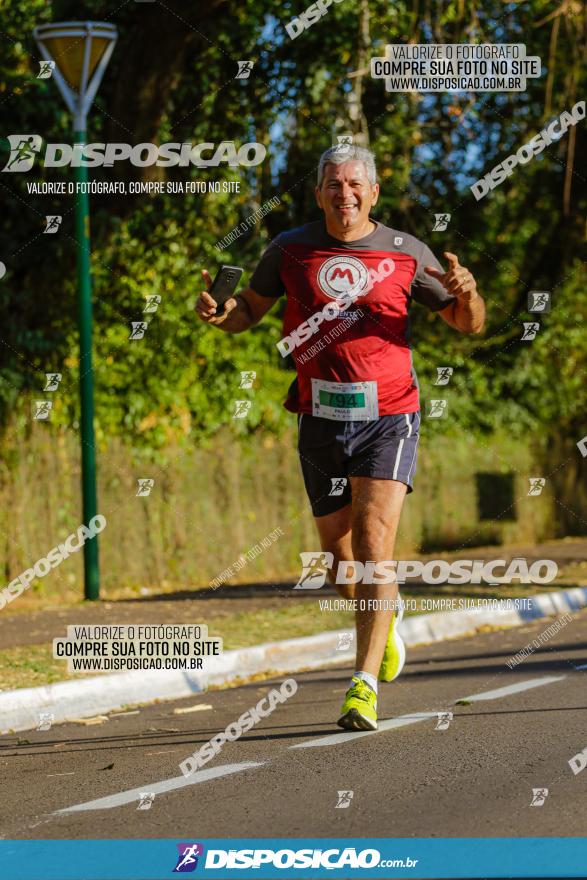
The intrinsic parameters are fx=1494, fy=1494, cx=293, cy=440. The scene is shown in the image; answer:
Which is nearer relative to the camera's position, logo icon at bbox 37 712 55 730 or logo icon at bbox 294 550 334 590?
logo icon at bbox 37 712 55 730

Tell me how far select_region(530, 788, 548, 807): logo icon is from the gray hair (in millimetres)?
2688

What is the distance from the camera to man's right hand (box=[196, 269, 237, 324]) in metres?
6.19

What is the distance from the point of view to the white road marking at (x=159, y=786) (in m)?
4.89

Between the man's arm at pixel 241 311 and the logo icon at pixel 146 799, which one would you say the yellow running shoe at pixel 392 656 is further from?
the logo icon at pixel 146 799

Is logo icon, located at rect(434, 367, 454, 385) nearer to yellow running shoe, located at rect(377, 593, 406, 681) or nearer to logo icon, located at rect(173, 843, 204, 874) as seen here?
yellow running shoe, located at rect(377, 593, 406, 681)

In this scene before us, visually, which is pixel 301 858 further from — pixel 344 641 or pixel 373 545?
pixel 344 641

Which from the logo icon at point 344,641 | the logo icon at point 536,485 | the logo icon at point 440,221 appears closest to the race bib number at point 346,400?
the logo icon at point 344,641

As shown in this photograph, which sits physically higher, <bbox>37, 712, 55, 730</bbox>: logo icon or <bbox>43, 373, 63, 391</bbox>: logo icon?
<bbox>43, 373, 63, 391</bbox>: logo icon

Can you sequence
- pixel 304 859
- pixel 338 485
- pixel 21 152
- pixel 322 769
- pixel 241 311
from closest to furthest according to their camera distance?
pixel 304 859, pixel 322 769, pixel 338 485, pixel 241 311, pixel 21 152

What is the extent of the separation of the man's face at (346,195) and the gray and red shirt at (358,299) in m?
0.08

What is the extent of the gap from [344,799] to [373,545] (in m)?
1.56

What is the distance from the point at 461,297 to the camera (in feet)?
20.3

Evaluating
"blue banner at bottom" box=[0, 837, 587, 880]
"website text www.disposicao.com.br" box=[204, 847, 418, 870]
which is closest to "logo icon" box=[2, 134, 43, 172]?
"blue banner at bottom" box=[0, 837, 587, 880]

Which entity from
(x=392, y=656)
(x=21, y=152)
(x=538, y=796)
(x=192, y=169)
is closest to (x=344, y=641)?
(x=392, y=656)
